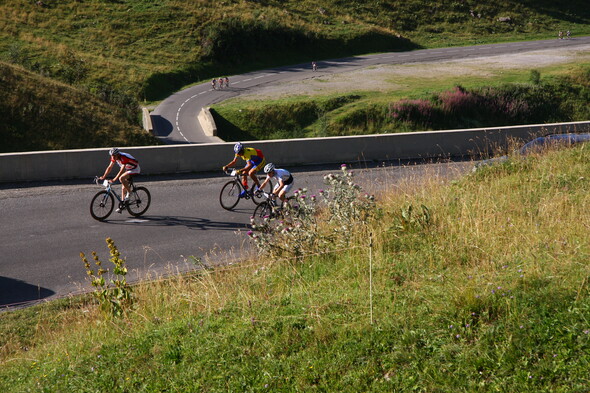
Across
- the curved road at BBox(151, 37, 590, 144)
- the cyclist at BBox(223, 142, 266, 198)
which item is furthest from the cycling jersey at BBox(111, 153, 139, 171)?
the curved road at BBox(151, 37, 590, 144)

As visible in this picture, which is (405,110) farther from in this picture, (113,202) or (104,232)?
(104,232)

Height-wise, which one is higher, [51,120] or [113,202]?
[51,120]

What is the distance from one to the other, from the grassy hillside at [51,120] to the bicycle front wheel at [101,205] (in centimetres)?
1103

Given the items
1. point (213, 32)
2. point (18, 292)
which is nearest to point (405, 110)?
point (213, 32)

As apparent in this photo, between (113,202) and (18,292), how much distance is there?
4.44m

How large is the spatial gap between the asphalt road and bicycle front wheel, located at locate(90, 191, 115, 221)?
0.74ft

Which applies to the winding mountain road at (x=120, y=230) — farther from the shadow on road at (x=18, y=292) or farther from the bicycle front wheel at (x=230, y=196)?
the bicycle front wheel at (x=230, y=196)

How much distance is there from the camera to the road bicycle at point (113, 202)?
14516 millimetres

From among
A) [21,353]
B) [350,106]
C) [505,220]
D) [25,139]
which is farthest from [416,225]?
[350,106]

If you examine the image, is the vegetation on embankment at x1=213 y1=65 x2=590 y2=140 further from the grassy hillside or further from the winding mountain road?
the winding mountain road

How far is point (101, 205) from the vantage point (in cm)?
1454

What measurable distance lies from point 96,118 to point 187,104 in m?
14.9

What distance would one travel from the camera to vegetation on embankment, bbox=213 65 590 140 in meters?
34.2

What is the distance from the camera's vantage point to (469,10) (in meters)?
73.9
